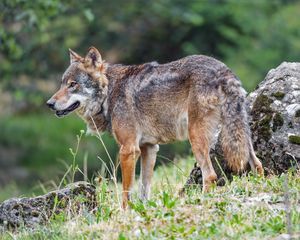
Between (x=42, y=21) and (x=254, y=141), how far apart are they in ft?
24.2

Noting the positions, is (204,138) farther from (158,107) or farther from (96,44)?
(96,44)

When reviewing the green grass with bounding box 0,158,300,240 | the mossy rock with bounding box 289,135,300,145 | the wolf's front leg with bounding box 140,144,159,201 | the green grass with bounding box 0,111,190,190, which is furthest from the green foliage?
the green grass with bounding box 0,158,300,240

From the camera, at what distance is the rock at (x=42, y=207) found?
9.01m

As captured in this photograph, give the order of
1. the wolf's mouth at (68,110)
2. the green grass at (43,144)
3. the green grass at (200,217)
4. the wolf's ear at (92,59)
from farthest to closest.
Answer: the green grass at (43,144) → the wolf's ear at (92,59) → the wolf's mouth at (68,110) → the green grass at (200,217)

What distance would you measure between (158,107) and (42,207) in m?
1.84

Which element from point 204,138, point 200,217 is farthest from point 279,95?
point 200,217

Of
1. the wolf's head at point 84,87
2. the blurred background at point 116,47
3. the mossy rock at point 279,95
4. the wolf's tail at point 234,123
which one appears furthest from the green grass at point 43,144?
the wolf's tail at point 234,123

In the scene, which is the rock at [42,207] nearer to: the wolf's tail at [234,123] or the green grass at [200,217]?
the green grass at [200,217]

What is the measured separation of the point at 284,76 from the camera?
10234 mm

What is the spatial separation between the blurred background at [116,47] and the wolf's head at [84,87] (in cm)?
1056

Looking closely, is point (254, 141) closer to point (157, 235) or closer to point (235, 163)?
point (235, 163)

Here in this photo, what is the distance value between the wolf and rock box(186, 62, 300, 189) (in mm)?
331

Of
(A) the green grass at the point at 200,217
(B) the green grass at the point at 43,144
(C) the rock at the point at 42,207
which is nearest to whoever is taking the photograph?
(A) the green grass at the point at 200,217

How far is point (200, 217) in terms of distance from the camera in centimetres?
823
